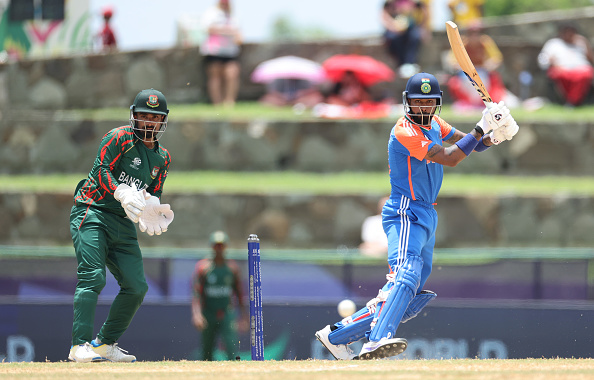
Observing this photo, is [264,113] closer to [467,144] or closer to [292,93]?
[292,93]

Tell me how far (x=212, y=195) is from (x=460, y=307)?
776 centimetres

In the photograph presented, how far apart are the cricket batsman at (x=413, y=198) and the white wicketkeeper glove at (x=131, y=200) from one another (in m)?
1.95

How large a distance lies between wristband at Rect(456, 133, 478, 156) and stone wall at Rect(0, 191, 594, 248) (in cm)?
992

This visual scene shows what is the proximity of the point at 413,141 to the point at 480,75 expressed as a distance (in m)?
12.7

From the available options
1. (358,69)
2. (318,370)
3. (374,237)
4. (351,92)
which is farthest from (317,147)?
(318,370)

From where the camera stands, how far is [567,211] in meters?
17.5

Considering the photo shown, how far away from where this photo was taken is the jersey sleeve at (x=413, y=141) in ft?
24.0

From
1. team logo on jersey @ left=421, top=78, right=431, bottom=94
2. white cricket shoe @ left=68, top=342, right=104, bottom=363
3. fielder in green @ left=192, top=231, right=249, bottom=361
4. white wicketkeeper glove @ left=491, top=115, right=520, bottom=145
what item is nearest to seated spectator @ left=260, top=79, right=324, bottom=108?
fielder in green @ left=192, top=231, right=249, bottom=361

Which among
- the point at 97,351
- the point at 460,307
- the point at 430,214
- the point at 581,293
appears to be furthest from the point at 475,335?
the point at 97,351

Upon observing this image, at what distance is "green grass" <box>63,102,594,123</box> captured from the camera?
19141mm

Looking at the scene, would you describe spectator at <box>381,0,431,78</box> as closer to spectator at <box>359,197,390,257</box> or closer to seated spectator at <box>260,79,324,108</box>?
seated spectator at <box>260,79,324,108</box>

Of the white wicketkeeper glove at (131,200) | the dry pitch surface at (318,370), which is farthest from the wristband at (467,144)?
the white wicketkeeper glove at (131,200)

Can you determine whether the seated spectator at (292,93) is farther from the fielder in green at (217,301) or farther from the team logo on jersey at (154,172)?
the team logo on jersey at (154,172)

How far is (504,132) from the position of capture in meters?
7.31
